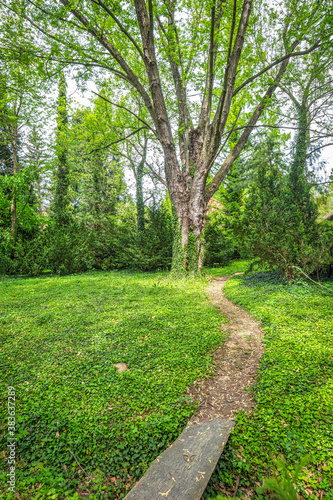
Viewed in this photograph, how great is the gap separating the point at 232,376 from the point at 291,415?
0.84 meters

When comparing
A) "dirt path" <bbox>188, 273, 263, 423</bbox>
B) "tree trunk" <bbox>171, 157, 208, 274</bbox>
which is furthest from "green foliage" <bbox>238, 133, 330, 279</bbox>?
"dirt path" <bbox>188, 273, 263, 423</bbox>

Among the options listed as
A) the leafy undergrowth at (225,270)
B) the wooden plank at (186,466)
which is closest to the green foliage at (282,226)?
the leafy undergrowth at (225,270)

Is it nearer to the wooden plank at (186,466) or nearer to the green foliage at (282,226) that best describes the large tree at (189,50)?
the green foliage at (282,226)

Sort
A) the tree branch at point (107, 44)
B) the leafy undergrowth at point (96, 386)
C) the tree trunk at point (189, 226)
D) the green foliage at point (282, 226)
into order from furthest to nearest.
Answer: the tree trunk at point (189, 226)
the tree branch at point (107, 44)
the green foliage at point (282, 226)
the leafy undergrowth at point (96, 386)

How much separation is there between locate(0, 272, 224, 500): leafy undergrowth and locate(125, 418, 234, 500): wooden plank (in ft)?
0.42

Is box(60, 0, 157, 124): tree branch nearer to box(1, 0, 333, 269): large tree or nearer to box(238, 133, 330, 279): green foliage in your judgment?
box(1, 0, 333, 269): large tree

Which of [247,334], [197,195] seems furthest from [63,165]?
[247,334]

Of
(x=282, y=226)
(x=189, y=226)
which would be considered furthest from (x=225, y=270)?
(x=282, y=226)

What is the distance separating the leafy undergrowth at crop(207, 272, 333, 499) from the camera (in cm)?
165

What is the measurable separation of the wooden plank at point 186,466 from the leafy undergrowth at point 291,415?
95 millimetres

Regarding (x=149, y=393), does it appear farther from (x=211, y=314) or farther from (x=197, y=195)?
(x=197, y=195)

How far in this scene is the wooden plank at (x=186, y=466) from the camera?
4.93 ft

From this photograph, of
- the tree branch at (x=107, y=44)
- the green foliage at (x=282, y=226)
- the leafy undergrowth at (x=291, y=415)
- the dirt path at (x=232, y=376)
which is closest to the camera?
the leafy undergrowth at (x=291, y=415)

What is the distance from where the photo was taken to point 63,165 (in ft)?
50.1
